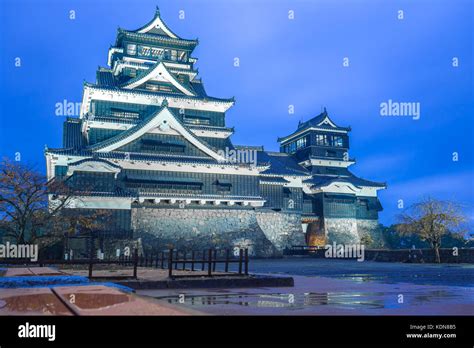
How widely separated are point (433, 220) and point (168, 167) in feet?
58.6

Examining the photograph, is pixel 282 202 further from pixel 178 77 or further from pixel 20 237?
pixel 20 237

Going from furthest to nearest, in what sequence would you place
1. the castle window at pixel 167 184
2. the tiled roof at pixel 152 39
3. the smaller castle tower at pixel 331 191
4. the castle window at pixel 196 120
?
the smaller castle tower at pixel 331 191, the tiled roof at pixel 152 39, the castle window at pixel 196 120, the castle window at pixel 167 184

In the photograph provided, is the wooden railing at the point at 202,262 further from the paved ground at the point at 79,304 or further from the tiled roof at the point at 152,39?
the tiled roof at the point at 152,39

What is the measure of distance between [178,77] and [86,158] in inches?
557

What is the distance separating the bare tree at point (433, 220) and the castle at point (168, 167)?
34.1ft

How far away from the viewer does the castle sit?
29.1 m

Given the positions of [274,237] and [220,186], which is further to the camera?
[274,237]

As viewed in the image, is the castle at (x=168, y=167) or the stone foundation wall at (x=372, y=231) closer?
the castle at (x=168, y=167)

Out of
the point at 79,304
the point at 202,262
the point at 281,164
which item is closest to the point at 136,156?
the point at 281,164

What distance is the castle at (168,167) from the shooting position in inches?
1147

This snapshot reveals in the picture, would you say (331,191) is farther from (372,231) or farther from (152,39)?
(152,39)

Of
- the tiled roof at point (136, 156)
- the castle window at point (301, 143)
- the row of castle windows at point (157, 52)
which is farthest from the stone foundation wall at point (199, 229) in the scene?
the castle window at point (301, 143)
